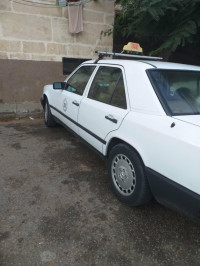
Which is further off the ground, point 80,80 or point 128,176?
point 80,80

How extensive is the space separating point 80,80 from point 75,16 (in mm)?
3315

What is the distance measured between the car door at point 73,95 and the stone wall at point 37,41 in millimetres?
2571

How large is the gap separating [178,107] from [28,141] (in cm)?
323

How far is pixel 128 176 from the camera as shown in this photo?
7.66 feet

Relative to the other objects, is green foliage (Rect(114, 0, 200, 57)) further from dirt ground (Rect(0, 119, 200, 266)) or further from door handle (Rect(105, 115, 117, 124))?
dirt ground (Rect(0, 119, 200, 266))

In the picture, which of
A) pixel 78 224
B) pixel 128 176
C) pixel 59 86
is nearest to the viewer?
pixel 78 224

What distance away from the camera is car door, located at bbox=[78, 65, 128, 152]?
96.5 inches

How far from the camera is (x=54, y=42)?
5.96 meters

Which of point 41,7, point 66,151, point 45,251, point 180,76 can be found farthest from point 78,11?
point 45,251

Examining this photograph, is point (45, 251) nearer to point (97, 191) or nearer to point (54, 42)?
point (97, 191)

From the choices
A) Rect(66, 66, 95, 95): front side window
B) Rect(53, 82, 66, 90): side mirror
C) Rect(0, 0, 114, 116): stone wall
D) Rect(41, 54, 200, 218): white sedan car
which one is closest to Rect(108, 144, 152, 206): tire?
Rect(41, 54, 200, 218): white sedan car

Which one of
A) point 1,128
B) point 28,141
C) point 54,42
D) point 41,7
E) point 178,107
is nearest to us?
point 178,107

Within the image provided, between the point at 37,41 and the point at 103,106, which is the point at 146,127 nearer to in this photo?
the point at 103,106

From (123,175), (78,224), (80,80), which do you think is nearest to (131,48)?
(80,80)
